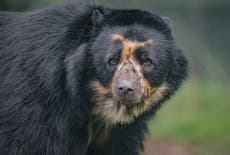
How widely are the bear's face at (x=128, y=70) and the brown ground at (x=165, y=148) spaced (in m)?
5.12

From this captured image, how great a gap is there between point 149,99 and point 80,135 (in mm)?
851

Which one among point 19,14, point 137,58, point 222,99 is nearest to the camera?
point 137,58

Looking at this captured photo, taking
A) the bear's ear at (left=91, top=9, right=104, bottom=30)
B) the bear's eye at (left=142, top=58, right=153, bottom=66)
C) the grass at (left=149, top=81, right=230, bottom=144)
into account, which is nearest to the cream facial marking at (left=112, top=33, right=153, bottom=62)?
the bear's eye at (left=142, top=58, right=153, bottom=66)

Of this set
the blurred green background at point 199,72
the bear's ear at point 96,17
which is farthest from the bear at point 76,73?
the blurred green background at point 199,72

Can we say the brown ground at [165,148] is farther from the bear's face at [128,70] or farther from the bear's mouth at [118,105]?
the bear's face at [128,70]

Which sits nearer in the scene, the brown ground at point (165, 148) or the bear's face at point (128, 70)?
the bear's face at point (128, 70)

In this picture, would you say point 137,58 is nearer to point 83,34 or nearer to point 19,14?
point 83,34

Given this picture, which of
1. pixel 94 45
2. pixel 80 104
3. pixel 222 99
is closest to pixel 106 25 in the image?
pixel 94 45

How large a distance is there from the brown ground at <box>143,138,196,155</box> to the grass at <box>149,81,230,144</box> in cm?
32

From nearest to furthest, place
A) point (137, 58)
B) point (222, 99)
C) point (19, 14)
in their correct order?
point (137, 58) → point (19, 14) → point (222, 99)

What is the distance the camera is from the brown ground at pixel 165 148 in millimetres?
13681

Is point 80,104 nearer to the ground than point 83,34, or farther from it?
nearer to the ground

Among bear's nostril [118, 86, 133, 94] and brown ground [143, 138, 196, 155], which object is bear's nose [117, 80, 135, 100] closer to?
bear's nostril [118, 86, 133, 94]

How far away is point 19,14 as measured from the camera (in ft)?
29.0
